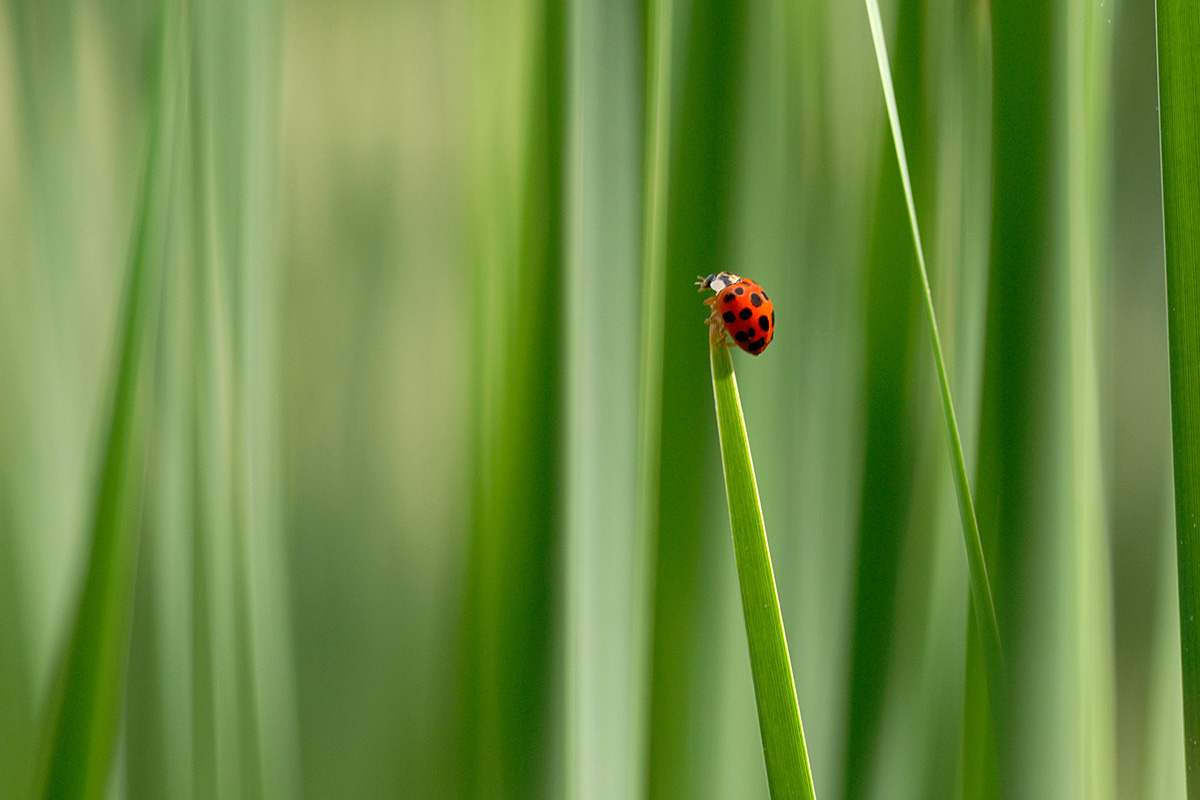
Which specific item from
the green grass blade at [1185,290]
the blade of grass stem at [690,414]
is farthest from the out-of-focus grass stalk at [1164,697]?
the green grass blade at [1185,290]

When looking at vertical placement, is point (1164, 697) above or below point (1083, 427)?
below

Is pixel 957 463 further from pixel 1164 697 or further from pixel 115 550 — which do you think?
pixel 115 550

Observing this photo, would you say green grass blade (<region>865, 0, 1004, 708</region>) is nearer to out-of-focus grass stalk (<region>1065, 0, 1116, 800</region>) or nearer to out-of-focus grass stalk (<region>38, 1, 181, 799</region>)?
out-of-focus grass stalk (<region>1065, 0, 1116, 800</region>)

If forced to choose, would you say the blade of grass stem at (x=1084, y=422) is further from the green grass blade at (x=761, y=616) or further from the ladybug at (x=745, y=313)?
the green grass blade at (x=761, y=616)

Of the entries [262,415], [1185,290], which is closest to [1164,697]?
[1185,290]

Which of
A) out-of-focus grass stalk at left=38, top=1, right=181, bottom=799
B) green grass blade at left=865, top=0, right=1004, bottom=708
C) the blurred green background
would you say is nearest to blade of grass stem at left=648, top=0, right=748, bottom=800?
the blurred green background

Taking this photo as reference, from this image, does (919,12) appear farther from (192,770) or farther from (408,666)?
(192,770)
